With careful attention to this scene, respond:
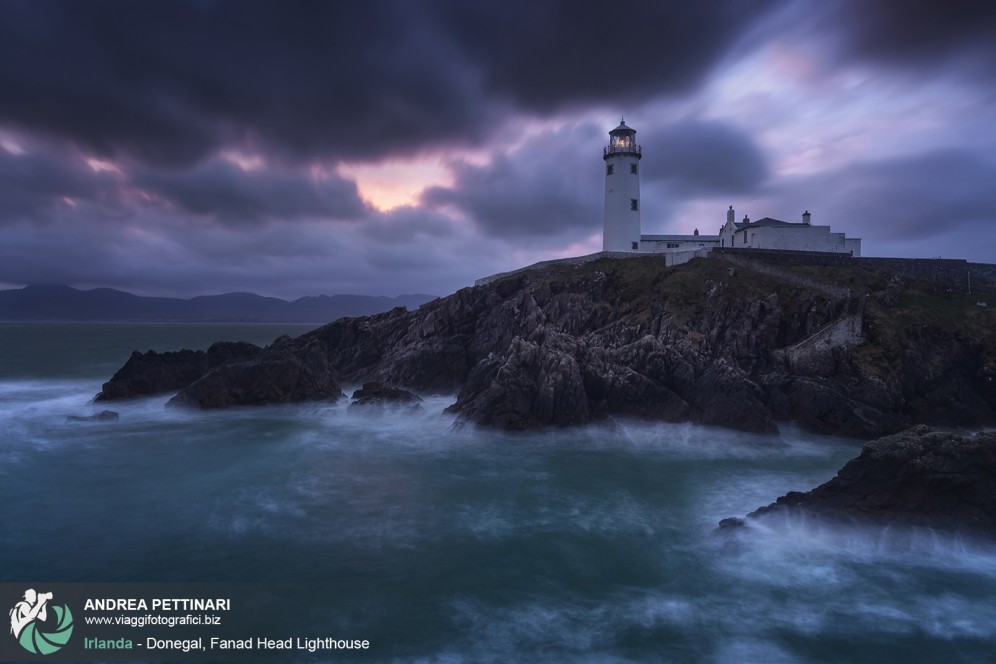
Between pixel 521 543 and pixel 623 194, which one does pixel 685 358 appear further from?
pixel 623 194

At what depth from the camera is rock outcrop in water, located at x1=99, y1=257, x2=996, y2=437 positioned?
113 feet

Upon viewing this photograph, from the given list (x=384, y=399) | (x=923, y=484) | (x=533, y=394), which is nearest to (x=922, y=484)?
(x=923, y=484)

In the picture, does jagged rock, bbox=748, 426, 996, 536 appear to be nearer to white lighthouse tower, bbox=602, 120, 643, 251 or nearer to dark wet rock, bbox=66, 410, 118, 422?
dark wet rock, bbox=66, 410, 118, 422

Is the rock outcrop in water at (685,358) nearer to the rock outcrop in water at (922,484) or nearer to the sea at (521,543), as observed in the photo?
the sea at (521,543)

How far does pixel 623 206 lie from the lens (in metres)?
69.2

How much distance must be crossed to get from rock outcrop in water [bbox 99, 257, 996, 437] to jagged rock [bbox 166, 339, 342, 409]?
11 centimetres

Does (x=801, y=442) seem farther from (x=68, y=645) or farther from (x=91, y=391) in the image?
(x=91, y=391)

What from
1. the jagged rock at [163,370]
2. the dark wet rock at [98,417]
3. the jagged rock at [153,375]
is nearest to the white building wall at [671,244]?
the jagged rock at [163,370]

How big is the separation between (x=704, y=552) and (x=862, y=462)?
6643mm

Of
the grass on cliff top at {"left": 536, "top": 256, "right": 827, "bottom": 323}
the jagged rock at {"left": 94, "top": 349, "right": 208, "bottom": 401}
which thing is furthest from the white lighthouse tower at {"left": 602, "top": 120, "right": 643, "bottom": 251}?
the jagged rock at {"left": 94, "top": 349, "right": 208, "bottom": 401}

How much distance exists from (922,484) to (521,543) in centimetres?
1379

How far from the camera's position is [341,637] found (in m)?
13.8

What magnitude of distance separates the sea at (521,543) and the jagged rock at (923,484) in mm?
645

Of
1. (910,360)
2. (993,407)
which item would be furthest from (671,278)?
(993,407)
